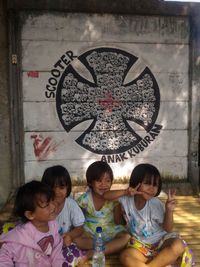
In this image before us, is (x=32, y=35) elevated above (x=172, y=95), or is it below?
above

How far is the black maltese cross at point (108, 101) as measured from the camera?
14.1 ft

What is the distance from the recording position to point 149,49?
4.37 m

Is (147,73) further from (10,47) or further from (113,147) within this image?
(10,47)

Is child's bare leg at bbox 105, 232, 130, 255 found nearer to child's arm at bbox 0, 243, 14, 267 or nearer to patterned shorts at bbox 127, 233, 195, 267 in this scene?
patterned shorts at bbox 127, 233, 195, 267

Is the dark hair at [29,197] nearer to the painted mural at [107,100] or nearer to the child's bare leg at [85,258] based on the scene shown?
the child's bare leg at [85,258]

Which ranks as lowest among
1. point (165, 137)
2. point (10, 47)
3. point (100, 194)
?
point (100, 194)

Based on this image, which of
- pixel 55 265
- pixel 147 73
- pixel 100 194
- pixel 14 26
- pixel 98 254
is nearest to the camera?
pixel 55 265

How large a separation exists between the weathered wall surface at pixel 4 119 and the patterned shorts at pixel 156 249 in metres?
2.13

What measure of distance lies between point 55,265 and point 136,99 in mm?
2665

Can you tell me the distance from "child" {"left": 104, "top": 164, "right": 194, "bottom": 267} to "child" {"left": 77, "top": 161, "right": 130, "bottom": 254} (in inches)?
3.9

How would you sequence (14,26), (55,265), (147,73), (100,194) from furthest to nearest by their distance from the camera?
1. (147,73)
2. (14,26)
3. (100,194)
4. (55,265)

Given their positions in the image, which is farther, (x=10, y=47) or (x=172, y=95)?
(x=172, y=95)

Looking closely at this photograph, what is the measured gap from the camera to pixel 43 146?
14.2 feet

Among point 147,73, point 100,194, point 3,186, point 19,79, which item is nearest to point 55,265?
point 100,194
